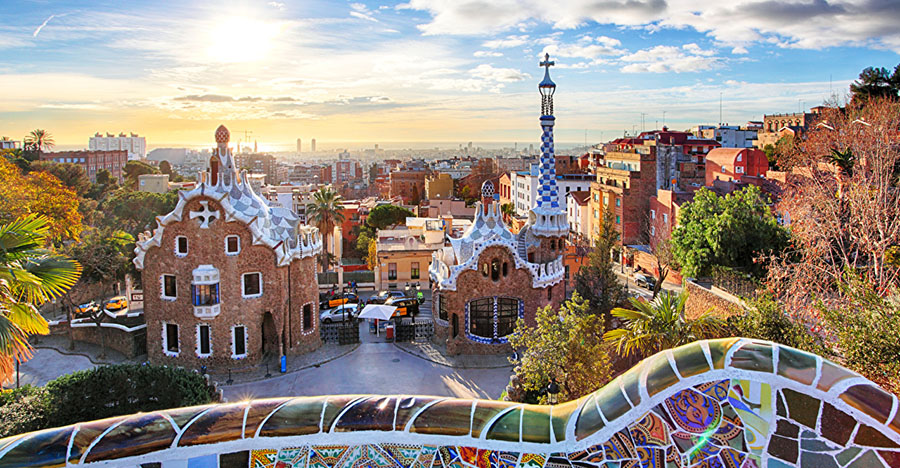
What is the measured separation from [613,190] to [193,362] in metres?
37.3

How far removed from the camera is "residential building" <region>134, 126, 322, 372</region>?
23.7 m

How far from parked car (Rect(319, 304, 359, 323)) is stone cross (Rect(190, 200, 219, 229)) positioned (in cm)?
891

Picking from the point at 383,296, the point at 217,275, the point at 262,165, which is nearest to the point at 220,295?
the point at 217,275

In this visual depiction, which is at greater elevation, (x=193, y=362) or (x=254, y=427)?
(x=254, y=427)

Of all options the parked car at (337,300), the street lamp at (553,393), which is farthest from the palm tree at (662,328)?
the parked car at (337,300)

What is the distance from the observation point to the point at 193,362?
2459 cm

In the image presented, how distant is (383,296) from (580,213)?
2823cm

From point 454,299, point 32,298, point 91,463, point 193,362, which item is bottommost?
point 193,362

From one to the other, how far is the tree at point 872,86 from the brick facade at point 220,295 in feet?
131

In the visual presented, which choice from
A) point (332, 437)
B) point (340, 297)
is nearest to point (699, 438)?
point (332, 437)

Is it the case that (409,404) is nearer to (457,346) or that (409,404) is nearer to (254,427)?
(254,427)

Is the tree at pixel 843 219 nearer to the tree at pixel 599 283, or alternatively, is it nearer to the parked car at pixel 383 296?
the tree at pixel 599 283

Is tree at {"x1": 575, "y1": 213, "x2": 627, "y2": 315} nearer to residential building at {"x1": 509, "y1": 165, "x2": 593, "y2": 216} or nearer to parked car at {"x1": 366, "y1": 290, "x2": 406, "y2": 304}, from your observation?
parked car at {"x1": 366, "y1": 290, "x2": 406, "y2": 304}

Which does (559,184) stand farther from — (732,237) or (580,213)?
(732,237)
